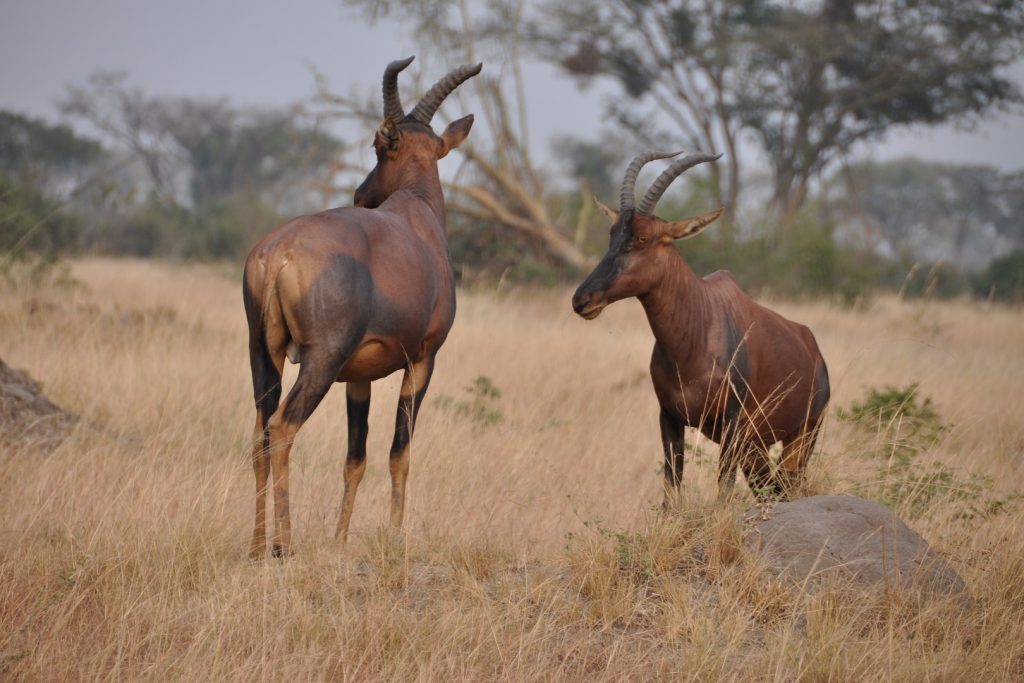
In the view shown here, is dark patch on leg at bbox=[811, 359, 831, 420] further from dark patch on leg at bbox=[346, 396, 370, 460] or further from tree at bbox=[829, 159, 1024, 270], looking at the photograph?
tree at bbox=[829, 159, 1024, 270]

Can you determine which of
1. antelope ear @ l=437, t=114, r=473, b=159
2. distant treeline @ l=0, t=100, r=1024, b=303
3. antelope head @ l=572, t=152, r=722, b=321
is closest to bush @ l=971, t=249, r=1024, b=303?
distant treeline @ l=0, t=100, r=1024, b=303

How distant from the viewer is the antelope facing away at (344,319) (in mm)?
4023

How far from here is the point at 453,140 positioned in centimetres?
552

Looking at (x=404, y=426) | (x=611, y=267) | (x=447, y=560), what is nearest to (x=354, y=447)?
(x=404, y=426)

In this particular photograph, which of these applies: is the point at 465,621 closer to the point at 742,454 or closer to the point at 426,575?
the point at 426,575

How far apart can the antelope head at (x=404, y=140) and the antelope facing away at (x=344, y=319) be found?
0.35 meters

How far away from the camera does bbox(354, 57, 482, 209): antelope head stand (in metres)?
5.22

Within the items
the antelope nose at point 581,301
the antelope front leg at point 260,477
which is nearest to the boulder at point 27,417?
the antelope front leg at point 260,477

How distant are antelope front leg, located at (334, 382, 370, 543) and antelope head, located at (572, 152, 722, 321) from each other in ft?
3.47

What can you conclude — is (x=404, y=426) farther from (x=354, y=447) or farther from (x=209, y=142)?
(x=209, y=142)

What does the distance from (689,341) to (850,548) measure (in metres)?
1.42

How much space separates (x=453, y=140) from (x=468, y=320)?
6.33m

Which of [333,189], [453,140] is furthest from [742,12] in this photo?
[453,140]

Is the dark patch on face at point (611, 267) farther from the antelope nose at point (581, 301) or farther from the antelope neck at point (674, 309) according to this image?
the antelope neck at point (674, 309)
